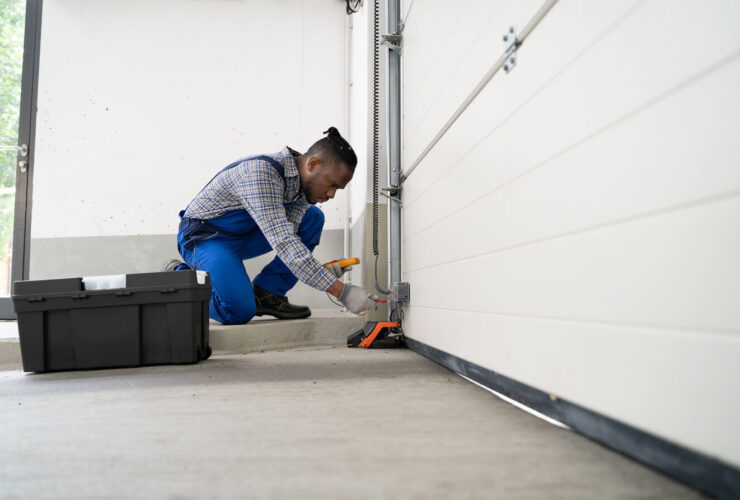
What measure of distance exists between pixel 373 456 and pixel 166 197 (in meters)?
3.41

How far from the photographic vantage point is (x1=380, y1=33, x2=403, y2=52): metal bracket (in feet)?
8.10

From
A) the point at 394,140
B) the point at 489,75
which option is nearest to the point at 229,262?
the point at 394,140

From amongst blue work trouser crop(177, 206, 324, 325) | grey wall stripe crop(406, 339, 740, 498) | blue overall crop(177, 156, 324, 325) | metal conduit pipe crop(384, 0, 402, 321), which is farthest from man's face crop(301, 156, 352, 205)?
grey wall stripe crop(406, 339, 740, 498)

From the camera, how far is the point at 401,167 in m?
2.47

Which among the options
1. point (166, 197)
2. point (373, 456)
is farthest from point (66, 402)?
point (166, 197)

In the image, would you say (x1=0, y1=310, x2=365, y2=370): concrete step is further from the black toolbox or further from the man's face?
the man's face

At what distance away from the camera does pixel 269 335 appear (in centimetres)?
250

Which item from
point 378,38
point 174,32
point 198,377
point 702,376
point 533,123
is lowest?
point 198,377

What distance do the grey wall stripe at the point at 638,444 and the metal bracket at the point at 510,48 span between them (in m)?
0.79

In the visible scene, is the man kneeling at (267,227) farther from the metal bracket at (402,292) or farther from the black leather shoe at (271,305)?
the metal bracket at (402,292)

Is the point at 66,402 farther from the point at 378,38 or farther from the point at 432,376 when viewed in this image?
the point at 378,38

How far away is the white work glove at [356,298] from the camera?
2.18m

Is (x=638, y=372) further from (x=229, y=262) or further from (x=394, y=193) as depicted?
(x=229, y=262)

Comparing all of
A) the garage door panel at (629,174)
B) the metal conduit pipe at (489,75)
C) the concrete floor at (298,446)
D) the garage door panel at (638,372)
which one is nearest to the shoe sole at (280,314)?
the metal conduit pipe at (489,75)
